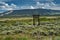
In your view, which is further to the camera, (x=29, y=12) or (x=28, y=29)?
(x=29, y=12)

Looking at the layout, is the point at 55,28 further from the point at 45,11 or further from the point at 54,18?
the point at 45,11

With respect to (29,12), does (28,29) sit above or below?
below

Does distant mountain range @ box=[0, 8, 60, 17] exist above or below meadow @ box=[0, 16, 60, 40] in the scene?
above

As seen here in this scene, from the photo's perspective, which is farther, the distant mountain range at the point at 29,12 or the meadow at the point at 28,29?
the distant mountain range at the point at 29,12

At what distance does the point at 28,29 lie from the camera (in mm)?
3828

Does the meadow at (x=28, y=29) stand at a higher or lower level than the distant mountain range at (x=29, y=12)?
lower

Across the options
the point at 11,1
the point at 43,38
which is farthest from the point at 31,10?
the point at 43,38

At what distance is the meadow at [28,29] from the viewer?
376 cm

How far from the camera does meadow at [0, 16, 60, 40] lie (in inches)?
148

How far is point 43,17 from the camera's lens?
4.04 meters

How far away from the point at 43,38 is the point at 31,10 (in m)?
1.17

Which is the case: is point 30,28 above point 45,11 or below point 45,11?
below

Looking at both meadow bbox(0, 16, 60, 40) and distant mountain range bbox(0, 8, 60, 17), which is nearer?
meadow bbox(0, 16, 60, 40)

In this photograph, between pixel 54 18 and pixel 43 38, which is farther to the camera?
pixel 54 18
